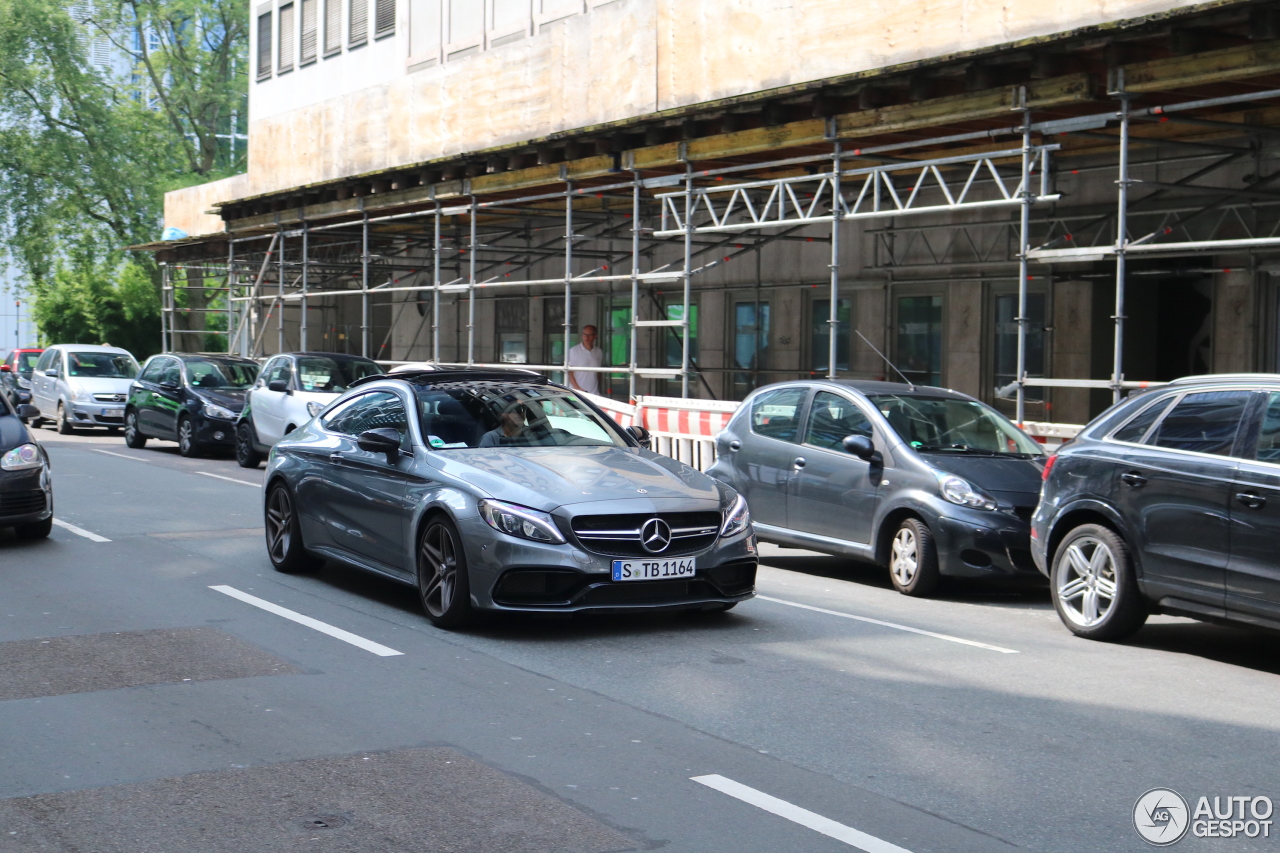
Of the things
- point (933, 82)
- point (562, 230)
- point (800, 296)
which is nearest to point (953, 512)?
point (933, 82)

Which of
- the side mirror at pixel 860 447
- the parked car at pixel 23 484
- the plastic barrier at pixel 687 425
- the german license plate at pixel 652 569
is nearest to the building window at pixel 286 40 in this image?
the plastic barrier at pixel 687 425

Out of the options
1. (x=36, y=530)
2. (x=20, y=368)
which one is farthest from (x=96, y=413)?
(x=36, y=530)

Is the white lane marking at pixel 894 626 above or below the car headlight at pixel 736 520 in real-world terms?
below

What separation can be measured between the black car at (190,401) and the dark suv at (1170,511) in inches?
644

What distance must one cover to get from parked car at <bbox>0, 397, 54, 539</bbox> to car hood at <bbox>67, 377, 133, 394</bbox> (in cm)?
1700

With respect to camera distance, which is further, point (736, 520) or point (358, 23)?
point (358, 23)

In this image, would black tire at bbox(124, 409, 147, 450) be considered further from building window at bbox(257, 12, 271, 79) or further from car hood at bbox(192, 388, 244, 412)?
building window at bbox(257, 12, 271, 79)

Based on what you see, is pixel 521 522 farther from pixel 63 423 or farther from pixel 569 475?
pixel 63 423

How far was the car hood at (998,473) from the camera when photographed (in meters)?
10.5

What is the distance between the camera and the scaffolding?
43.9 feet

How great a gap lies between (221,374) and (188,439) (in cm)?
Answer: 155

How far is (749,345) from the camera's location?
23844 mm

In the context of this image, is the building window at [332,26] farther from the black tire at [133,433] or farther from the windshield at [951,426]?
the windshield at [951,426]

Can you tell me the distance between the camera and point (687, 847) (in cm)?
475
